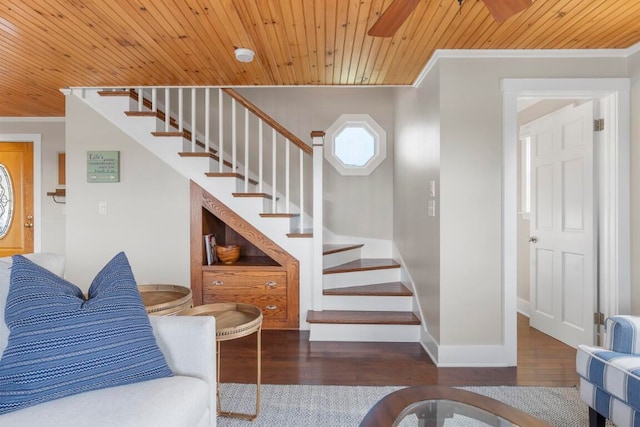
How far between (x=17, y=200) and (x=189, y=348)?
4.49 metres

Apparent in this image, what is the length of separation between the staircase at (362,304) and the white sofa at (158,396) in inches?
65.7

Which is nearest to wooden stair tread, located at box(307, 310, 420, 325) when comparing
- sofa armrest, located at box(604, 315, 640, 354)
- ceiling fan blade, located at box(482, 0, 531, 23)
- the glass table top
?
sofa armrest, located at box(604, 315, 640, 354)

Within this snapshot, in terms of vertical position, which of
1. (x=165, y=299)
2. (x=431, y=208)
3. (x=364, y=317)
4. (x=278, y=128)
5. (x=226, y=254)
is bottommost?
(x=364, y=317)

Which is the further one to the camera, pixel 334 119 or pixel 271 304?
pixel 334 119

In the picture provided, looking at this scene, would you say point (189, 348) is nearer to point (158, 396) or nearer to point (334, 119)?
point (158, 396)

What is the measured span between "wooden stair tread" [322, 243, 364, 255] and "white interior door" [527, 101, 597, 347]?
5.92 ft

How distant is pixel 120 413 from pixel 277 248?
2.35 metres

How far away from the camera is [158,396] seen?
3.96ft

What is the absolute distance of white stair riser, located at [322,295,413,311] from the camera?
3295mm

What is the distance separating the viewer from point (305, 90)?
445 cm

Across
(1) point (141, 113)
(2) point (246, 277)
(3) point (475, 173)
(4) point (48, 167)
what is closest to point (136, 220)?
(1) point (141, 113)

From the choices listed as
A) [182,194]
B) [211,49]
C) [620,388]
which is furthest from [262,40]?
[620,388]

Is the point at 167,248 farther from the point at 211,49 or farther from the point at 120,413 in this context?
the point at 120,413

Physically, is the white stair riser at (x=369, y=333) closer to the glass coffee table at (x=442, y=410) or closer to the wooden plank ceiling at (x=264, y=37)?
the glass coffee table at (x=442, y=410)
